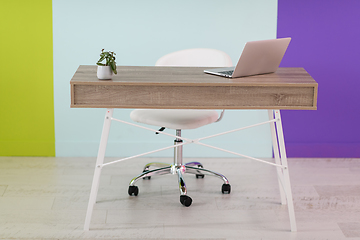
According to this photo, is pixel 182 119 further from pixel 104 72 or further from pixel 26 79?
pixel 26 79

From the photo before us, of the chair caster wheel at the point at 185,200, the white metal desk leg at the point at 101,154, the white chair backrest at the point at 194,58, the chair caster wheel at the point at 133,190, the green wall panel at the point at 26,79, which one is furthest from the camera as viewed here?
the green wall panel at the point at 26,79

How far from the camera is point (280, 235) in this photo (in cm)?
215

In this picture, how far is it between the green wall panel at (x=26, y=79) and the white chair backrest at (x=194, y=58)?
0.90 meters

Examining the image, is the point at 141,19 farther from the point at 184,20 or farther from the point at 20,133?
the point at 20,133

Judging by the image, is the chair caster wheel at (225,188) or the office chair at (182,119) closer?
the office chair at (182,119)

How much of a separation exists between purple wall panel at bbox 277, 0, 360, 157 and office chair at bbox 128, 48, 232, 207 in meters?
0.69

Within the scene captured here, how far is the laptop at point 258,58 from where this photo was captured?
6.58ft

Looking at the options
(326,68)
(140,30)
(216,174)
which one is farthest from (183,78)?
(326,68)

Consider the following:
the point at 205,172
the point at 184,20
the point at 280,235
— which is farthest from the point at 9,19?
the point at 280,235

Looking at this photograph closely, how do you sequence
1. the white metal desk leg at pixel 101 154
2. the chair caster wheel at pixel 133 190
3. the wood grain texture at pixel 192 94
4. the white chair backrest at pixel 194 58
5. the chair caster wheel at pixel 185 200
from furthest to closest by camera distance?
the white chair backrest at pixel 194 58, the chair caster wheel at pixel 133 190, the chair caster wheel at pixel 185 200, the white metal desk leg at pixel 101 154, the wood grain texture at pixel 192 94

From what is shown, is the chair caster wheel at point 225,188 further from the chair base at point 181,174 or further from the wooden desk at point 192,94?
the wooden desk at point 192,94

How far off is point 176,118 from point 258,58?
0.62 meters

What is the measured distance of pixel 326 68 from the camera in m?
3.22

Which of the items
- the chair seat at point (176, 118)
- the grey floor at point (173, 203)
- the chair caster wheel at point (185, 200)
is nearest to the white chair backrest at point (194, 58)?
the chair seat at point (176, 118)
